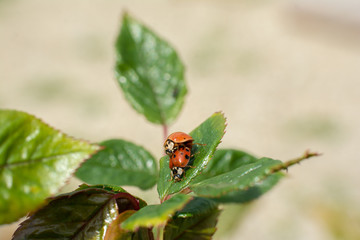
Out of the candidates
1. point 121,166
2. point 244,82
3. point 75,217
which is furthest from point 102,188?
point 244,82

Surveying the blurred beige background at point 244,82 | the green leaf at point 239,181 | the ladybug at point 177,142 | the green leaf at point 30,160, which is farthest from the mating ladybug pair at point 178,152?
the blurred beige background at point 244,82

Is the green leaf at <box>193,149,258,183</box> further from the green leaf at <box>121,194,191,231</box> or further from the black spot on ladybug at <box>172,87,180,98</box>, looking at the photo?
the green leaf at <box>121,194,191,231</box>

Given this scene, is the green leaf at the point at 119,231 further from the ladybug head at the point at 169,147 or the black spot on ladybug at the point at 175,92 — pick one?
the black spot on ladybug at the point at 175,92

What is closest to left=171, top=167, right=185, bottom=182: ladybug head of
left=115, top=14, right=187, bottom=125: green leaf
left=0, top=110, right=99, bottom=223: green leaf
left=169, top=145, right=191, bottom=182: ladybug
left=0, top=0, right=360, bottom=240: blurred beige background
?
left=169, top=145, right=191, bottom=182: ladybug

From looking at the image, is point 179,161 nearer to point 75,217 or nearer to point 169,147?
point 169,147

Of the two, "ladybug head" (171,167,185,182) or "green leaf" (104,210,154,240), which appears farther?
"ladybug head" (171,167,185,182)

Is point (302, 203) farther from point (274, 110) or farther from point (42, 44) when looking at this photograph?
point (42, 44)

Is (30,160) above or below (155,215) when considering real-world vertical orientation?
above
